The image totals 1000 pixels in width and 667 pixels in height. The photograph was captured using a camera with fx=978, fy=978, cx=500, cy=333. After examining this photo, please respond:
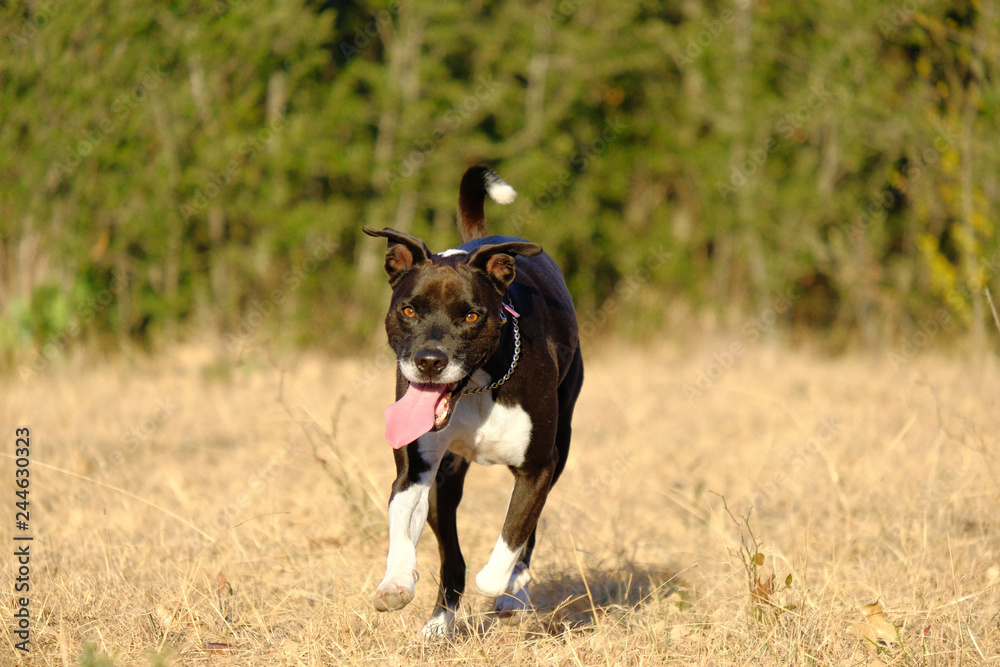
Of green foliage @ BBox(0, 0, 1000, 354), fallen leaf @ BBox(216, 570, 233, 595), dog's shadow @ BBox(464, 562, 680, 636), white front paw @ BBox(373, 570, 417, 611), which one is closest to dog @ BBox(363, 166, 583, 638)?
white front paw @ BBox(373, 570, 417, 611)

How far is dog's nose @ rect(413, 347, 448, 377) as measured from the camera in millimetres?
3096

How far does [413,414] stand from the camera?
3.18m

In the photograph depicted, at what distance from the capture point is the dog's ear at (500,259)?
3.37m

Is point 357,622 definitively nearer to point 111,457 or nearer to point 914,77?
point 111,457

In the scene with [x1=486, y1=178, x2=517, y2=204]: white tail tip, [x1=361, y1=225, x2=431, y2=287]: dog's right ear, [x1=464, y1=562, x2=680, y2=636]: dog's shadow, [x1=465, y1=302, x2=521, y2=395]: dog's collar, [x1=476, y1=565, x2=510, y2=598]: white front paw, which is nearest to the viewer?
[x1=476, y1=565, x2=510, y2=598]: white front paw

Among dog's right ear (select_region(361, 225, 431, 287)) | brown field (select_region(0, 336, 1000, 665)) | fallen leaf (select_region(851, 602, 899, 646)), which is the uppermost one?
dog's right ear (select_region(361, 225, 431, 287))

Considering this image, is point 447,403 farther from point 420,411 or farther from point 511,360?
point 511,360

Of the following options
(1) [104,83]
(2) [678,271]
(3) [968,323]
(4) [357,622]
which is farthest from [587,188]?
(4) [357,622]

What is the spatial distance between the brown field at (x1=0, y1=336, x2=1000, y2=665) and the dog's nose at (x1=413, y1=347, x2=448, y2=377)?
912mm

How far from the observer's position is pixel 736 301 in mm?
11469

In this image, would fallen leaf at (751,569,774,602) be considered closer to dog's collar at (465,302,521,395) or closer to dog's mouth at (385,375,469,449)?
dog's collar at (465,302,521,395)

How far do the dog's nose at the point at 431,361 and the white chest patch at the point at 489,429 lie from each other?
0.30 metres

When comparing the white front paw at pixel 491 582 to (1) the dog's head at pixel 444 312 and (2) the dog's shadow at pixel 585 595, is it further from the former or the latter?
(1) the dog's head at pixel 444 312

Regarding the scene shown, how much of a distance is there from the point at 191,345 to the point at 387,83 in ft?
10.8
